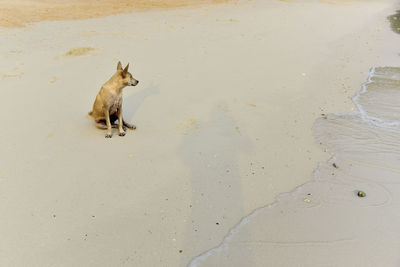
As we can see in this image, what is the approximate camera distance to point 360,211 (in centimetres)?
310

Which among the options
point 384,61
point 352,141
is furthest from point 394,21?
point 352,141

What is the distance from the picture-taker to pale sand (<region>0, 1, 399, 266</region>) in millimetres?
2707

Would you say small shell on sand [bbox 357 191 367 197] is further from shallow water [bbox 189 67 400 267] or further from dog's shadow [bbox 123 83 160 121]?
dog's shadow [bbox 123 83 160 121]

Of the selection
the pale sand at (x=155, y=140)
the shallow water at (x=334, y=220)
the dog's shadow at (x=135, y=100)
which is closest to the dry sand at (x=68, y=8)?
the pale sand at (x=155, y=140)

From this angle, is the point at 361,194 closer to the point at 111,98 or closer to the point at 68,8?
the point at 111,98

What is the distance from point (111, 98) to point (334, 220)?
3085mm

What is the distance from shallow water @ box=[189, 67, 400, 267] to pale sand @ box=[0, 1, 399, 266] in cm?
9

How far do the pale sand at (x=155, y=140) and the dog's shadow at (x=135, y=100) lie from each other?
0.02 metres

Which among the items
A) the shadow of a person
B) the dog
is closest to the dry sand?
the dog

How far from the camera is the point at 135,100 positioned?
5.50m

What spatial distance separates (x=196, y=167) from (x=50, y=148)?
75.6 inches

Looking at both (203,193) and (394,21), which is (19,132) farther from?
(394,21)

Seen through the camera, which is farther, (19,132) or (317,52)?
(317,52)

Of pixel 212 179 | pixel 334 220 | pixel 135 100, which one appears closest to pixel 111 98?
pixel 135 100
